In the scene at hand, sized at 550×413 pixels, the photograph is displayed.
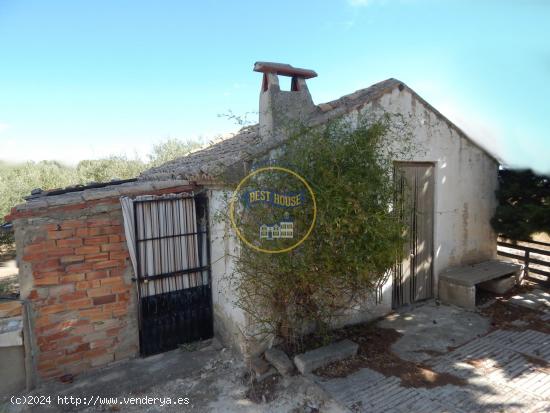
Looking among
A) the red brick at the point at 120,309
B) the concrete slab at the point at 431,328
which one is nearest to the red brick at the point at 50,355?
the red brick at the point at 120,309

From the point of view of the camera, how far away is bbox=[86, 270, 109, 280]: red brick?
5.37m

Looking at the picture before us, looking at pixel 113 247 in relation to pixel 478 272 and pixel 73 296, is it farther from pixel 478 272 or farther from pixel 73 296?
pixel 478 272

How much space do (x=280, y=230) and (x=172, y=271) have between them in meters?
2.48

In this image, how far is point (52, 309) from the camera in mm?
5125

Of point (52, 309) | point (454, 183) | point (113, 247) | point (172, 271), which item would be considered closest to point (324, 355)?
point (172, 271)

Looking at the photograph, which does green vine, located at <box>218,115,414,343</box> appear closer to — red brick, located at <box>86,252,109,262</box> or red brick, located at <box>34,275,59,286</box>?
red brick, located at <box>86,252,109,262</box>

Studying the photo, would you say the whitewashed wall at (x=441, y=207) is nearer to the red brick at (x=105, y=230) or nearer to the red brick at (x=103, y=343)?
the red brick at (x=105, y=230)

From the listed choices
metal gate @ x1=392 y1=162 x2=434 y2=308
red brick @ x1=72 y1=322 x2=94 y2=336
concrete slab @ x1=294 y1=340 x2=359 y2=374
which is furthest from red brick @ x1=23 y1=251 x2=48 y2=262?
metal gate @ x1=392 y1=162 x2=434 y2=308

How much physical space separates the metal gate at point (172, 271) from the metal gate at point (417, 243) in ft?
13.1

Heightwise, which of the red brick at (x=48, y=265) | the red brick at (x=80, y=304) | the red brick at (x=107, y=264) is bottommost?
the red brick at (x=80, y=304)

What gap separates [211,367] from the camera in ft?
17.4

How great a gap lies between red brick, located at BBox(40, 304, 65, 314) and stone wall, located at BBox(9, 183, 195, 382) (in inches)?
0.5

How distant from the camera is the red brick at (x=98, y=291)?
5.39m

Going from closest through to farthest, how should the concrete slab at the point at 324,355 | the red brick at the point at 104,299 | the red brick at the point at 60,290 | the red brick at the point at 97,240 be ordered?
1. the concrete slab at the point at 324,355
2. the red brick at the point at 60,290
3. the red brick at the point at 97,240
4. the red brick at the point at 104,299
